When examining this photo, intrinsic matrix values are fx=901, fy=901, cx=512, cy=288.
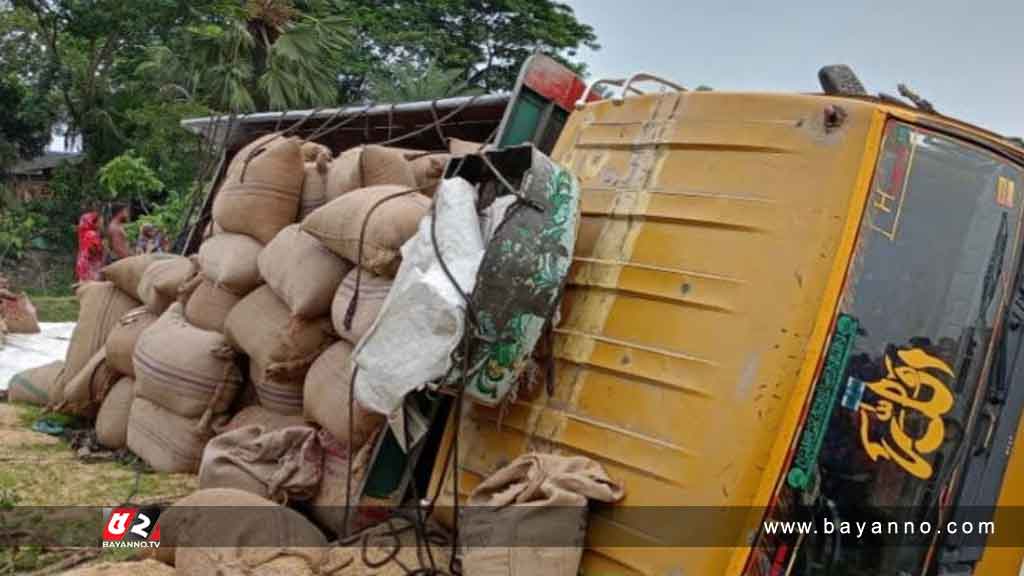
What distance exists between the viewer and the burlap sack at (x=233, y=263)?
12.2ft

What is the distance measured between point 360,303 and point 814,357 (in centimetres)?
149

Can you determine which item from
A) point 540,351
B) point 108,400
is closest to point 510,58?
point 108,400

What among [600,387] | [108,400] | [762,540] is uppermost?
[600,387]

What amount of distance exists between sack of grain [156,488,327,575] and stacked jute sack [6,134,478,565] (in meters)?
0.24

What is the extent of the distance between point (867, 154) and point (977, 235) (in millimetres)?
327

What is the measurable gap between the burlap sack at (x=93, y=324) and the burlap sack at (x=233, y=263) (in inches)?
41.2

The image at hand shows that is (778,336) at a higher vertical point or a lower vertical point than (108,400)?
higher

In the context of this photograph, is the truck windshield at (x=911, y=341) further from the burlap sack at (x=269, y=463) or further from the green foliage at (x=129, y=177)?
the green foliage at (x=129, y=177)

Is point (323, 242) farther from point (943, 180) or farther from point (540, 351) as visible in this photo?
point (943, 180)

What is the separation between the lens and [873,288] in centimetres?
195

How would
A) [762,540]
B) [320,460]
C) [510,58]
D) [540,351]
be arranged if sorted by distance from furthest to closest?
[510,58] → [320,460] → [540,351] → [762,540]

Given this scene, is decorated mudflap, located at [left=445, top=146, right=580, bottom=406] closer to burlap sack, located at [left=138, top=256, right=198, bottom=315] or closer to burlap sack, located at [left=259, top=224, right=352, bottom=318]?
burlap sack, located at [left=259, top=224, right=352, bottom=318]

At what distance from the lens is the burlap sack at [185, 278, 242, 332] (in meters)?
3.83

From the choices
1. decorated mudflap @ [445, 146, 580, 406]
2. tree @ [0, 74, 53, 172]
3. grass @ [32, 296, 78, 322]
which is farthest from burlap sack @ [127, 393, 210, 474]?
tree @ [0, 74, 53, 172]
